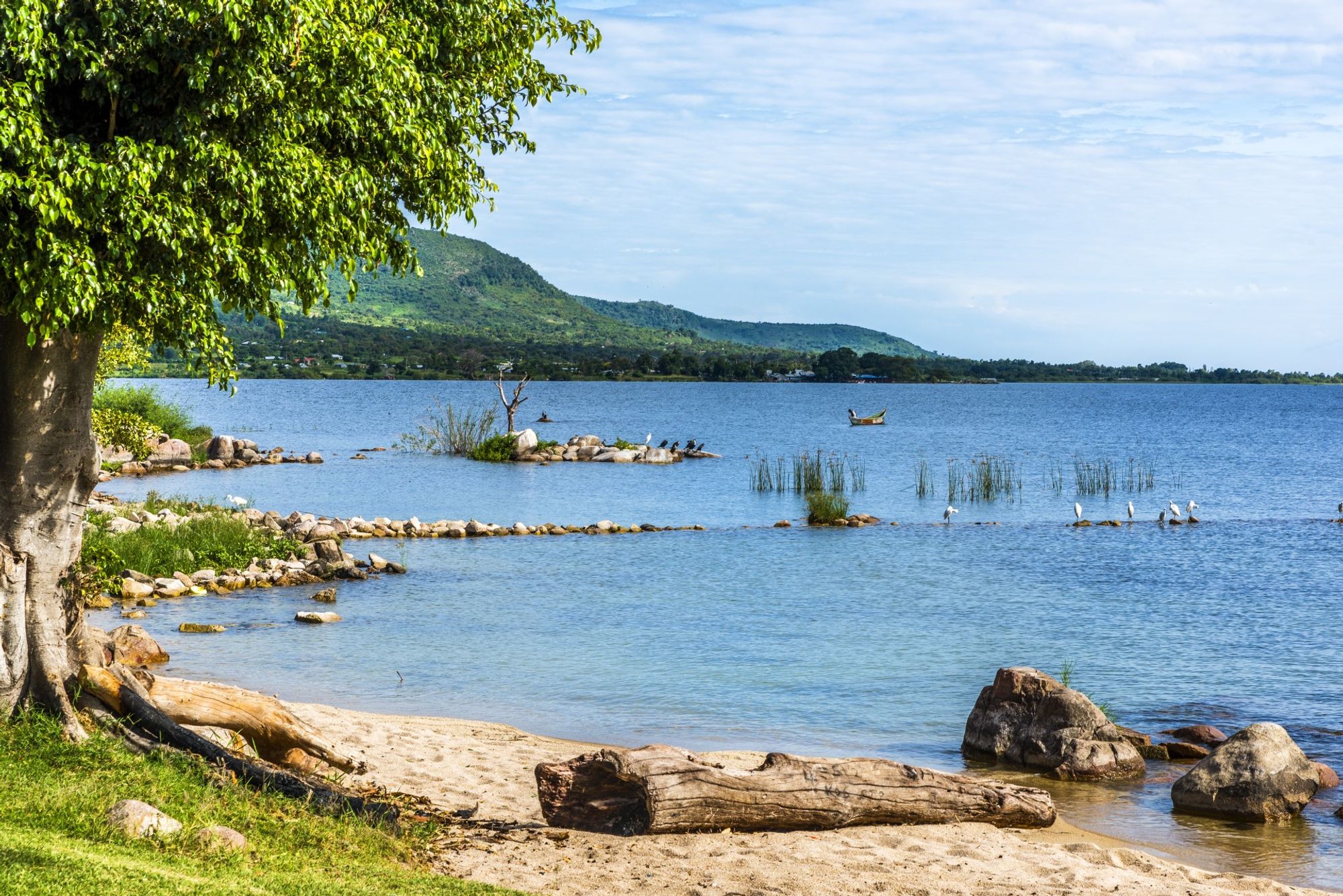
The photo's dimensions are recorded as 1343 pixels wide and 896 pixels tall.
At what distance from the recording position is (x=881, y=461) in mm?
64188

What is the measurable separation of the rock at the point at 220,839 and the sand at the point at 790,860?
157 centimetres

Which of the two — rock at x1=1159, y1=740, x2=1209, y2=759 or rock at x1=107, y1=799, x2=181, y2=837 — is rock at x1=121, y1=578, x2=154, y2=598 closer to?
rock at x1=107, y1=799, x2=181, y2=837

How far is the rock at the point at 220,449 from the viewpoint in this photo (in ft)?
173

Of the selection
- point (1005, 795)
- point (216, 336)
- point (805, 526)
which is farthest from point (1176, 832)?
point (805, 526)

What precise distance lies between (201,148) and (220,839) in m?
4.83

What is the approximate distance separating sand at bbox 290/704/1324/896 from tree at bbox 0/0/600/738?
3707 mm

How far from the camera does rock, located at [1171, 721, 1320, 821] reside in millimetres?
12031

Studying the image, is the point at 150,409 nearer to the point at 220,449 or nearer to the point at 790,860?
the point at 220,449

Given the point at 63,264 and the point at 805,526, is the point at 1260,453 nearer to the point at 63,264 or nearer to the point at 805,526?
the point at 805,526

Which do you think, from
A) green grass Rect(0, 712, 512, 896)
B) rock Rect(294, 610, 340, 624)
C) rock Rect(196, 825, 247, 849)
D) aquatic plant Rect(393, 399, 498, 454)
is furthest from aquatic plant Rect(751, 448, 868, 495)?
rock Rect(196, 825, 247, 849)

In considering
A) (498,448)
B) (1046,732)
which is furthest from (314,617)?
(498,448)

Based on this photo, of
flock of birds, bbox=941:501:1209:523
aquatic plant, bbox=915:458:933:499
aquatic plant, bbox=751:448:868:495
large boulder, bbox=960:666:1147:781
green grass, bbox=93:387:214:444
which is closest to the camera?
large boulder, bbox=960:666:1147:781

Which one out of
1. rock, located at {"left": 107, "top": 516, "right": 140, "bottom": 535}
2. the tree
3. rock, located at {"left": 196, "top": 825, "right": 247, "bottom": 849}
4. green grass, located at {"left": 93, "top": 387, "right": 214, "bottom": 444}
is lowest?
rock, located at {"left": 196, "top": 825, "right": 247, "bottom": 849}

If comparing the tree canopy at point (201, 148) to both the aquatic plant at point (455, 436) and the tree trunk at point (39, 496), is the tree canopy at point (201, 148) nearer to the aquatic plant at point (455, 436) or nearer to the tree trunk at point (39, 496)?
the tree trunk at point (39, 496)
